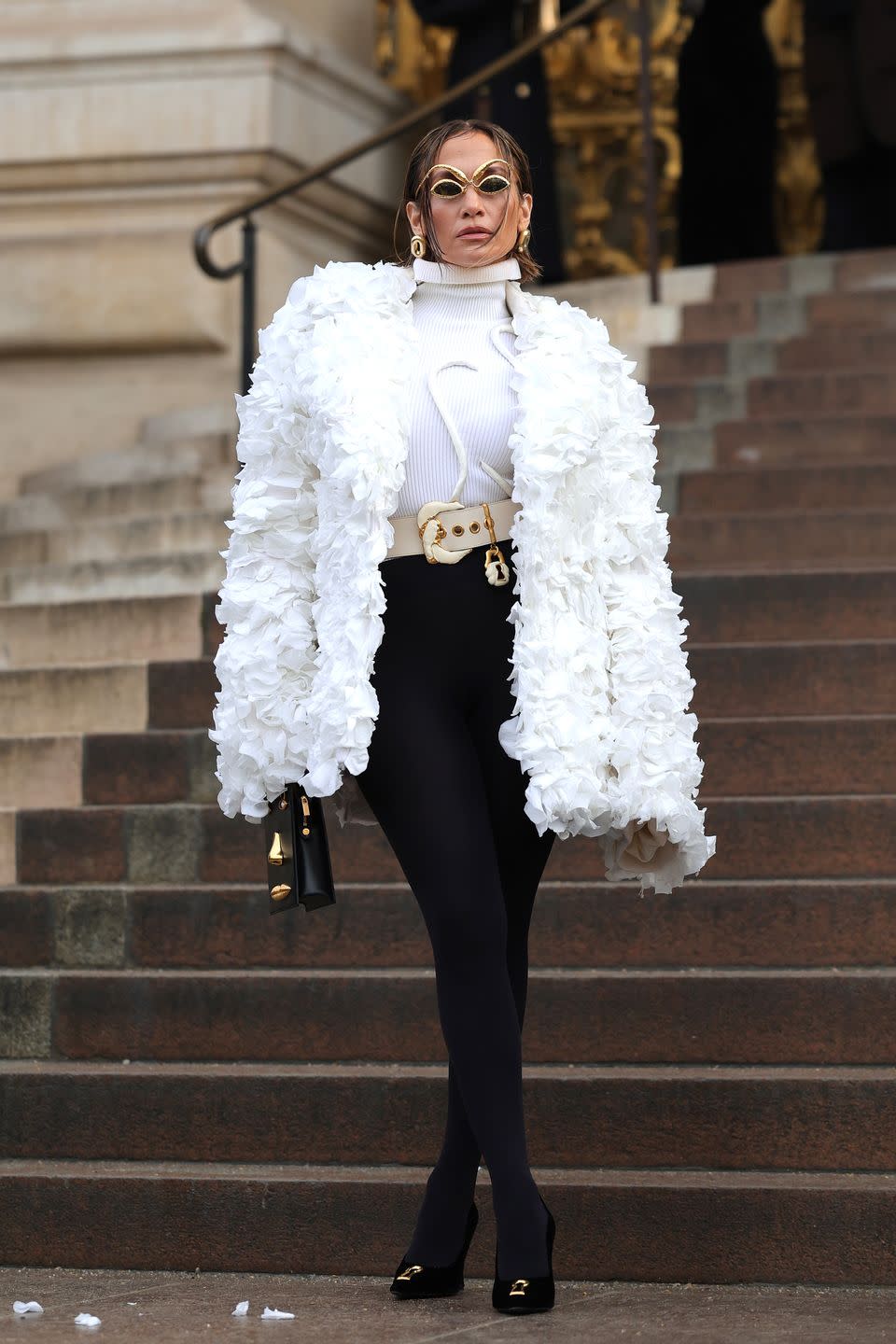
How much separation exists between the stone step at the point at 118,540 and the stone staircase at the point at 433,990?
81cm

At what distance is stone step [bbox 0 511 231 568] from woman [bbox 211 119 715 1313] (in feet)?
11.4

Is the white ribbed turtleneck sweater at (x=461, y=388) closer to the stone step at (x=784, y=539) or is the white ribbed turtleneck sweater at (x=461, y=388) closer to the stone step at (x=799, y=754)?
the stone step at (x=799, y=754)

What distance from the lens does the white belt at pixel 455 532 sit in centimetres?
410

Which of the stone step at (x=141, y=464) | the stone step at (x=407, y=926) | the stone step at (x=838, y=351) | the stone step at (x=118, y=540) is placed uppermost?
the stone step at (x=838, y=351)

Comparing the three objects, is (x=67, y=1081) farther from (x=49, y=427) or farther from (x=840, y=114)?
(x=840, y=114)

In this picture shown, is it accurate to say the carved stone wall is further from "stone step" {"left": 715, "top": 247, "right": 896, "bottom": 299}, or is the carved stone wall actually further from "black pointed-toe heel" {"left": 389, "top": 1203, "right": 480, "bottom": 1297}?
"black pointed-toe heel" {"left": 389, "top": 1203, "right": 480, "bottom": 1297}

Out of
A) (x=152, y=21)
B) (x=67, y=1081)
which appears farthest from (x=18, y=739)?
(x=152, y=21)

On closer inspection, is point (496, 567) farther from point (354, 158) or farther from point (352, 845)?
A: point (354, 158)

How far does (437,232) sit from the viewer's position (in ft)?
13.9

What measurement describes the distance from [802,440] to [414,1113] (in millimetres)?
3238

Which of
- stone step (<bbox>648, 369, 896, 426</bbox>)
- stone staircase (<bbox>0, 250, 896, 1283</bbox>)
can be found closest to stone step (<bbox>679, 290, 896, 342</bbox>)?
stone step (<bbox>648, 369, 896, 426</bbox>)

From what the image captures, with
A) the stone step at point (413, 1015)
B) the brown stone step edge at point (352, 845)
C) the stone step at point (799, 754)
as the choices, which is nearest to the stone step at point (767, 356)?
the stone step at point (799, 754)

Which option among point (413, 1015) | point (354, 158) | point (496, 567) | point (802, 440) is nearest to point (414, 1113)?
point (413, 1015)

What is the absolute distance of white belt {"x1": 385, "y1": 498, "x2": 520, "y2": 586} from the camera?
410cm
